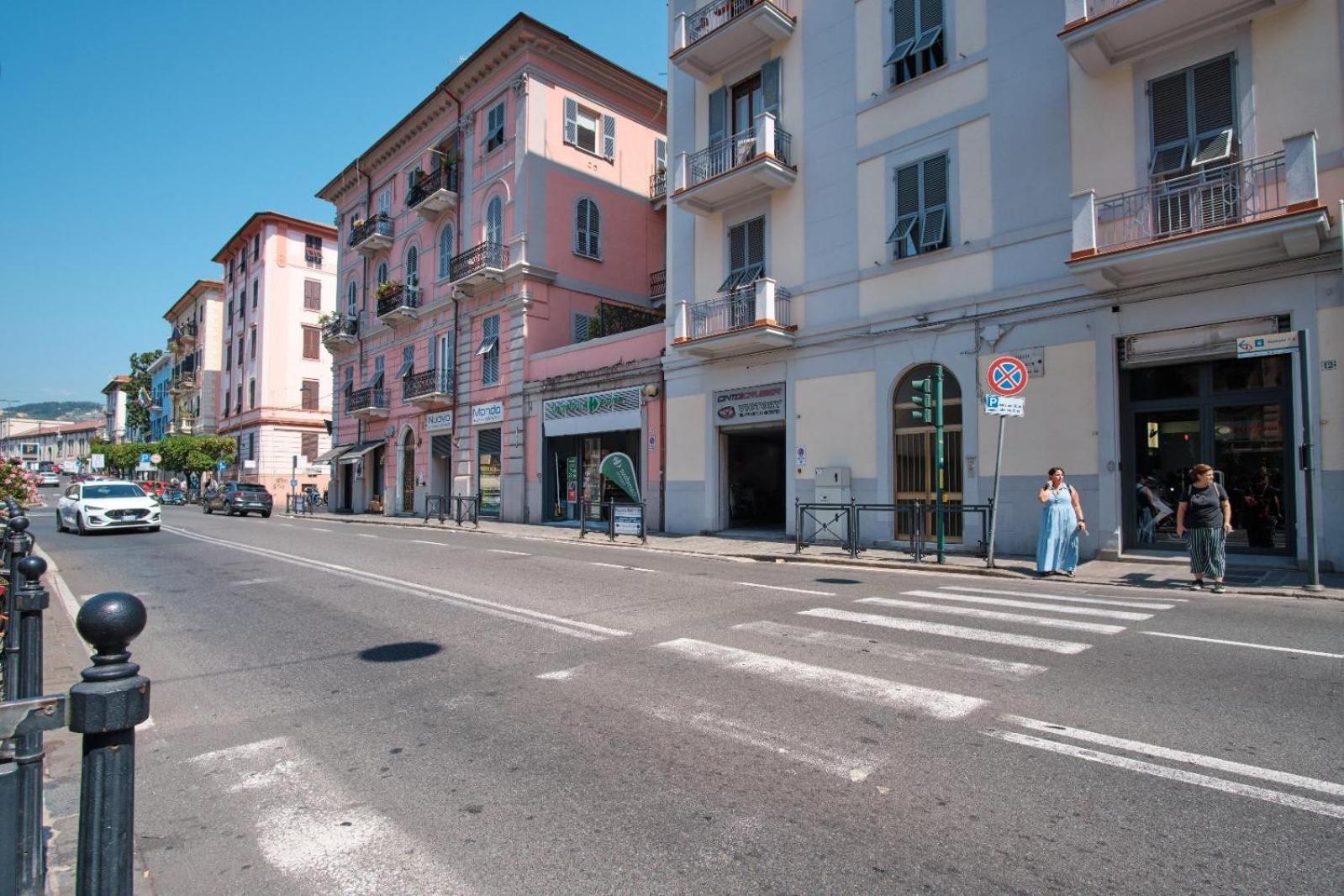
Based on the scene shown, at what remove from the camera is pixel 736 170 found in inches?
674

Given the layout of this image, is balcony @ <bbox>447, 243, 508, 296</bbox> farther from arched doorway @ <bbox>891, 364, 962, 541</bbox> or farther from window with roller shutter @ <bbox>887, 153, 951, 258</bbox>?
→ arched doorway @ <bbox>891, 364, 962, 541</bbox>

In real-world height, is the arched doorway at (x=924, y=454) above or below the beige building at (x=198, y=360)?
below

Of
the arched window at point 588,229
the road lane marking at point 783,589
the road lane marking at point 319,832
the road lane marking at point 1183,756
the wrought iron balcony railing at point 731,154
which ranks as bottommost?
the road lane marking at point 319,832

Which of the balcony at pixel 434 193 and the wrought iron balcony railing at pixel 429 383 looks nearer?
the wrought iron balcony railing at pixel 429 383

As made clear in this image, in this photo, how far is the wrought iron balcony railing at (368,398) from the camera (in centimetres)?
3256

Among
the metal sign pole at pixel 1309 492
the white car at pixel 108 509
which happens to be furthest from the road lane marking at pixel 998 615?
the white car at pixel 108 509

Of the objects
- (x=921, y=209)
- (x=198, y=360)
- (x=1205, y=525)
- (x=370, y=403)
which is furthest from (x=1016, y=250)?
(x=198, y=360)

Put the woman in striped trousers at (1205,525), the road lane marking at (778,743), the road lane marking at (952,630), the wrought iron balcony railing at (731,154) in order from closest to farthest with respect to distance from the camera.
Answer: the road lane marking at (778,743)
the road lane marking at (952,630)
the woman in striped trousers at (1205,525)
the wrought iron balcony railing at (731,154)

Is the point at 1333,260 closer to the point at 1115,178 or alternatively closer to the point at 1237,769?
the point at 1115,178

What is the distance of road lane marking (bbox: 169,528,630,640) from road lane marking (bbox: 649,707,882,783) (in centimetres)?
224

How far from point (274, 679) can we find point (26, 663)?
2445 millimetres

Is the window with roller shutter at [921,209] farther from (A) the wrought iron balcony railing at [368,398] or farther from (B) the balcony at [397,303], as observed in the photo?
(A) the wrought iron balcony railing at [368,398]

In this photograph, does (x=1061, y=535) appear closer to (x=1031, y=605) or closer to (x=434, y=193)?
(x=1031, y=605)

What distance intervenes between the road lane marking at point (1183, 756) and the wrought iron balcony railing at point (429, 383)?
2622 cm
